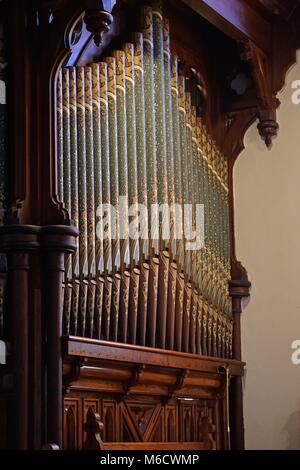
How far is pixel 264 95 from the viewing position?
26.0 feet

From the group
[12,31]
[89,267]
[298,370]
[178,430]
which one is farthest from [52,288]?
[298,370]

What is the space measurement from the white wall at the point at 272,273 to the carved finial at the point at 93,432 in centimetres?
Result: 214

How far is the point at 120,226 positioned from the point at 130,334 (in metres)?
0.61

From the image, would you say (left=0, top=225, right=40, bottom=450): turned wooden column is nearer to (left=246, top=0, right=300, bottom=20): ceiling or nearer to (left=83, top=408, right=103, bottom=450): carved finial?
(left=83, top=408, right=103, bottom=450): carved finial

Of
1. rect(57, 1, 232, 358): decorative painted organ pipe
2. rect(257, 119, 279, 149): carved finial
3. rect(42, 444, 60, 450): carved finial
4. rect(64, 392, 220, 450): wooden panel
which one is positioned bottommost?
rect(42, 444, 60, 450): carved finial

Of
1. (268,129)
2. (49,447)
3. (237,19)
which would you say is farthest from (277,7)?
(49,447)

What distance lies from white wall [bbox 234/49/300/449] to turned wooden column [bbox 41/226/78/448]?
8.27 ft

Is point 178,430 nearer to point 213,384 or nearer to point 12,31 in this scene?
point 213,384

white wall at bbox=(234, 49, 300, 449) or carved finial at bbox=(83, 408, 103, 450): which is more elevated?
white wall at bbox=(234, 49, 300, 449)

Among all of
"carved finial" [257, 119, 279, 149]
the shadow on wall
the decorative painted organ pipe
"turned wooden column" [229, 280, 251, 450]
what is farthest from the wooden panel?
"carved finial" [257, 119, 279, 149]

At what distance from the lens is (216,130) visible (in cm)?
809

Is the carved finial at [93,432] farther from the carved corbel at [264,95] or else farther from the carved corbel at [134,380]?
the carved corbel at [264,95]

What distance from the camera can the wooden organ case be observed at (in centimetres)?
563

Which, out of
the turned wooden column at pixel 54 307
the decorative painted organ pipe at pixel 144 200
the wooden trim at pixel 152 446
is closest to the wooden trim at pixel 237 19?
the decorative painted organ pipe at pixel 144 200
